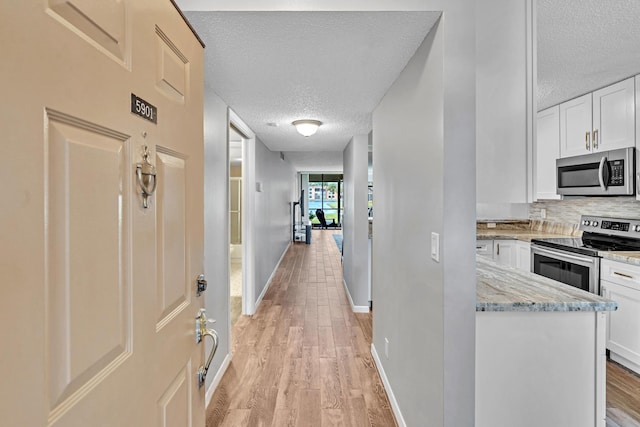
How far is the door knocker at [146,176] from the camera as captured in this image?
78 cm

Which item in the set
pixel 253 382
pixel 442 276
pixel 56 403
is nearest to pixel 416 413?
pixel 442 276

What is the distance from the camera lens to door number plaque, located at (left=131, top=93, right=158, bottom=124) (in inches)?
29.8

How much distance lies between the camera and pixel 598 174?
113 inches

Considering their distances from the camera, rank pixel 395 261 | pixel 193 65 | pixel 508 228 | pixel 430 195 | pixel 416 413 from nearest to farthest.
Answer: pixel 193 65 → pixel 430 195 → pixel 416 413 → pixel 395 261 → pixel 508 228

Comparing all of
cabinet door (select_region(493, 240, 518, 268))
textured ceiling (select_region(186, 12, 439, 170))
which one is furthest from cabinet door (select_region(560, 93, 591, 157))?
textured ceiling (select_region(186, 12, 439, 170))

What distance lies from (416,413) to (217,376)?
1.46 meters

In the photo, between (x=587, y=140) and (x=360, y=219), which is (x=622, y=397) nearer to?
(x=587, y=140)

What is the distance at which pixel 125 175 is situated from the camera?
73cm

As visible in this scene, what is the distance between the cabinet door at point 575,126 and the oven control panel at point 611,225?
67cm

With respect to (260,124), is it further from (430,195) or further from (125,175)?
(125,175)

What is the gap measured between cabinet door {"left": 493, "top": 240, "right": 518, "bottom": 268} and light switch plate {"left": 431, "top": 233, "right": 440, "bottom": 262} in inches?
106

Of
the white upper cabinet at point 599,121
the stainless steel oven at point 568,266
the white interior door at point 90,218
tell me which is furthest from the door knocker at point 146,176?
the white upper cabinet at point 599,121

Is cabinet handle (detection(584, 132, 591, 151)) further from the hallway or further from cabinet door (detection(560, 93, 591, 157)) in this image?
the hallway

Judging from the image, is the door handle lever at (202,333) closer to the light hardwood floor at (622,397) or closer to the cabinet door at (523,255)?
the light hardwood floor at (622,397)
